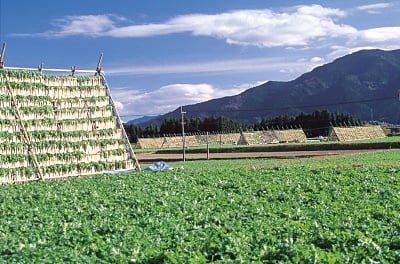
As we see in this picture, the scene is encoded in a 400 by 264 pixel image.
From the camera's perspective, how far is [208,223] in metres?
10.9

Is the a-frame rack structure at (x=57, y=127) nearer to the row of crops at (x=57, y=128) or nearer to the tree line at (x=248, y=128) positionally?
the row of crops at (x=57, y=128)

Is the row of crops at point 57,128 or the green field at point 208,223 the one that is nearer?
the green field at point 208,223

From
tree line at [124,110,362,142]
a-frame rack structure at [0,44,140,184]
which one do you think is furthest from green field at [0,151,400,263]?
tree line at [124,110,362,142]

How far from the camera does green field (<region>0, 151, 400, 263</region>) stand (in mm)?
8344

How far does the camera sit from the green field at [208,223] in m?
8.34

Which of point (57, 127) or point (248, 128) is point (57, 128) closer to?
point (57, 127)

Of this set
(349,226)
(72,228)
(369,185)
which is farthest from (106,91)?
(349,226)

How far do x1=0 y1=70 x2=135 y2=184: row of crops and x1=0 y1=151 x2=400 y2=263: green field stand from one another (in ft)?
23.0

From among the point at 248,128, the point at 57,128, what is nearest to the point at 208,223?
the point at 57,128

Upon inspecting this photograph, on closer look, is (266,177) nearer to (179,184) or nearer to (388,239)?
(179,184)

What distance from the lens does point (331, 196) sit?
50.3 feet

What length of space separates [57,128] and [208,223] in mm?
18520

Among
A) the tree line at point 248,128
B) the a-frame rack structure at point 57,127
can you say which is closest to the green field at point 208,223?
the a-frame rack structure at point 57,127

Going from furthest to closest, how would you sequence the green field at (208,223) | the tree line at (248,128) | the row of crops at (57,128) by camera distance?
the tree line at (248,128) < the row of crops at (57,128) < the green field at (208,223)
